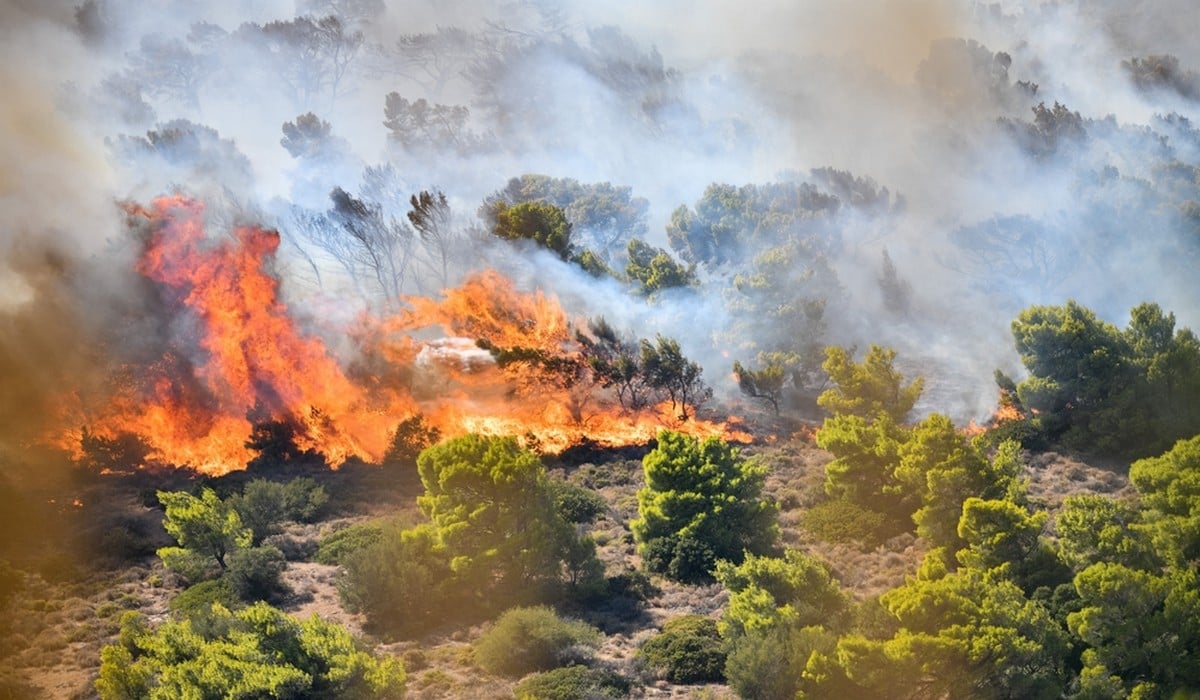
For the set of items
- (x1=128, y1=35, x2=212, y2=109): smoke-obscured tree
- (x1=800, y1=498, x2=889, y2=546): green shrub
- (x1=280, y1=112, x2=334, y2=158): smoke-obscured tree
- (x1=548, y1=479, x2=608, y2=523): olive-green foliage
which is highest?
(x1=128, y1=35, x2=212, y2=109): smoke-obscured tree

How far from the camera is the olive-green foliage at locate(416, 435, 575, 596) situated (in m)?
44.7

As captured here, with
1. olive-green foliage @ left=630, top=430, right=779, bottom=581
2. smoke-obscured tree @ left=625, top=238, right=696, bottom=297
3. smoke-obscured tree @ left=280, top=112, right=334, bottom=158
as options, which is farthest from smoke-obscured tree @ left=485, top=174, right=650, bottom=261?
olive-green foliage @ left=630, top=430, right=779, bottom=581

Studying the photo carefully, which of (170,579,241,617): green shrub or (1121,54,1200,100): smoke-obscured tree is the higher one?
(1121,54,1200,100): smoke-obscured tree

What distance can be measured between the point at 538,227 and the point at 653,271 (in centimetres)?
755

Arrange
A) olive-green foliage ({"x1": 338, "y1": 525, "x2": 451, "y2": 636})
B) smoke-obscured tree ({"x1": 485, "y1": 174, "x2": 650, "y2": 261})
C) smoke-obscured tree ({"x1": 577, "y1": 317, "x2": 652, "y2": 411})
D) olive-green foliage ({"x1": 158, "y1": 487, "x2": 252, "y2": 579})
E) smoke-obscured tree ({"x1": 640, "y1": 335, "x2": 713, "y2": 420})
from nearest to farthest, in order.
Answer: olive-green foliage ({"x1": 338, "y1": 525, "x2": 451, "y2": 636}), olive-green foliage ({"x1": 158, "y1": 487, "x2": 252, "y2": 579}), smoke-obscured tree ({"x1": 577, "y1": 317, "x2": 652, "y2": 411}), smoke-obscured tree ({"x1": 640, "y1": 335, "x2": 713, "y2": 420}), smoke-obscured tree ({"x1": 485, "y1": 174, "x2": 650, "y2": 261})

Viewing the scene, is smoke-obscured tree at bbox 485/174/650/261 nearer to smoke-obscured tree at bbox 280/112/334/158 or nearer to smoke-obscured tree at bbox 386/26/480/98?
smoke-obscured tree at bbox 280/112/334/158

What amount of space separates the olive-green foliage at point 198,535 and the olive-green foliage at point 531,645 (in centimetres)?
1271

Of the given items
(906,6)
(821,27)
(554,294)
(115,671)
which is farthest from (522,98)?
(115,671)

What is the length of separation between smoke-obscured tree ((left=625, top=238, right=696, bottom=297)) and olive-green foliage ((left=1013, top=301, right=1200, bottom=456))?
22509mm

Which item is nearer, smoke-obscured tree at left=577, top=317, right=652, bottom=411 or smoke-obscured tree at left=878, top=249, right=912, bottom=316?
smoke-obscured tree at left=577, top=317, right=652, bottom=411

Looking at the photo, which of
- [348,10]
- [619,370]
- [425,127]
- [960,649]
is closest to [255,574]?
[619,370]

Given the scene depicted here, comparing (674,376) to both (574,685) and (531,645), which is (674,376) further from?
(574,685)

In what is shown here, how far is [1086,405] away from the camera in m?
56.1

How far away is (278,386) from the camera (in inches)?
2347
